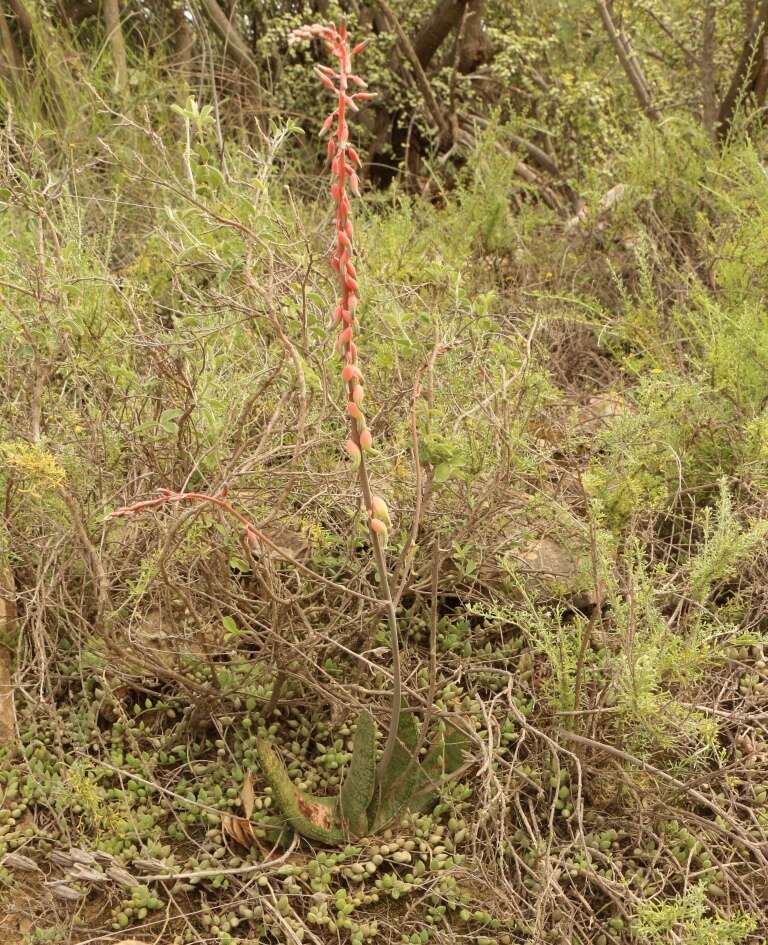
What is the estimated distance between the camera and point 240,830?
1984mm

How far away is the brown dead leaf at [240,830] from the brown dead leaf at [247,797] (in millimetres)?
23

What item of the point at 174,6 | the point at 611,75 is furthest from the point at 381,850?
the point at 611,75

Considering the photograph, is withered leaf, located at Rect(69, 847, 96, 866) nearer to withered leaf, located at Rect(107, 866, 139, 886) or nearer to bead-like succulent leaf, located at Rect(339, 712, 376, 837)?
withered leaf, located at Rect(107, 866, 139, 886)

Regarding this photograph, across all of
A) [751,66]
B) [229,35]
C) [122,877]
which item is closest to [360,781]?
[122,877]

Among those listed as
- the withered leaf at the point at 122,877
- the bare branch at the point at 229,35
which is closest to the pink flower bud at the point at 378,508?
the withered leaf at the point at 122,877

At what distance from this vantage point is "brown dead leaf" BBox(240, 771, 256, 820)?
202cm

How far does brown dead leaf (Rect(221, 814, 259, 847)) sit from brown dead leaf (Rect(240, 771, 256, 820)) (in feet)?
0.08

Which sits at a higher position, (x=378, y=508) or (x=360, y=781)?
(x=378, y=508)

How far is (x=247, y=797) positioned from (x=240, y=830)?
0.24ft

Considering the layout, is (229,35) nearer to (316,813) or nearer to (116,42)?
Answer: (116,42)

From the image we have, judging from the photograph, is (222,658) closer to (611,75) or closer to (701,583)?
(701,583)

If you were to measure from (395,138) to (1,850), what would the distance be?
5.65 m

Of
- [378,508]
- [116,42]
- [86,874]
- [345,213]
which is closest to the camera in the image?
[345,213]

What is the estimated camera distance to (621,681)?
196 cm
